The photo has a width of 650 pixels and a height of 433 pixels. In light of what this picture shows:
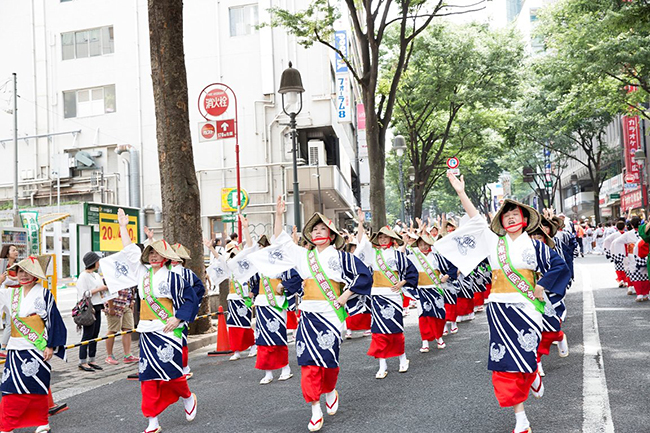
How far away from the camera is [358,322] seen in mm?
11984

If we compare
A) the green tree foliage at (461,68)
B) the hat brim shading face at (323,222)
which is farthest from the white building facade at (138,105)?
the hat brim shading face at (323,222)

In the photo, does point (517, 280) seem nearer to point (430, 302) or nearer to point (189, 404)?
point (189, 404)

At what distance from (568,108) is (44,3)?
23799 mm

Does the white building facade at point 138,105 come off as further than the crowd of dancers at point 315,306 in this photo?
Yes

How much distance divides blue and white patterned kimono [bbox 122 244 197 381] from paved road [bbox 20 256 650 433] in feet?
1.93

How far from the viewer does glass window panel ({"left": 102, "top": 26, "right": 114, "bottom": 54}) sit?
30750 millimetres

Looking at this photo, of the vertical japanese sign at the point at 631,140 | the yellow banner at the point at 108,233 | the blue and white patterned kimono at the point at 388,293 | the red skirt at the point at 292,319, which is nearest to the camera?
the blue and white patterned kimono at the point at 388,293

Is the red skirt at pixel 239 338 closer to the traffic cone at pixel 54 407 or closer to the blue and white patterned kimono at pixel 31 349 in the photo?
the traffic cone at pixel 54 407

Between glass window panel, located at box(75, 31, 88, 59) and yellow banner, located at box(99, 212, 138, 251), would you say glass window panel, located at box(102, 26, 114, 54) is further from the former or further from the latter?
yellow banner, located at box(99, 212, 138, 251)

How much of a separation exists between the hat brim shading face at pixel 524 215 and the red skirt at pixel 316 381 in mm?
1915

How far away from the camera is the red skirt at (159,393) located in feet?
19.5

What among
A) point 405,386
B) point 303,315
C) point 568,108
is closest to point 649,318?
point 405,386

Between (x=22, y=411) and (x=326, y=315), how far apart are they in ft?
9.36

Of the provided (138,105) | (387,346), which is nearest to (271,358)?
(387,346)
